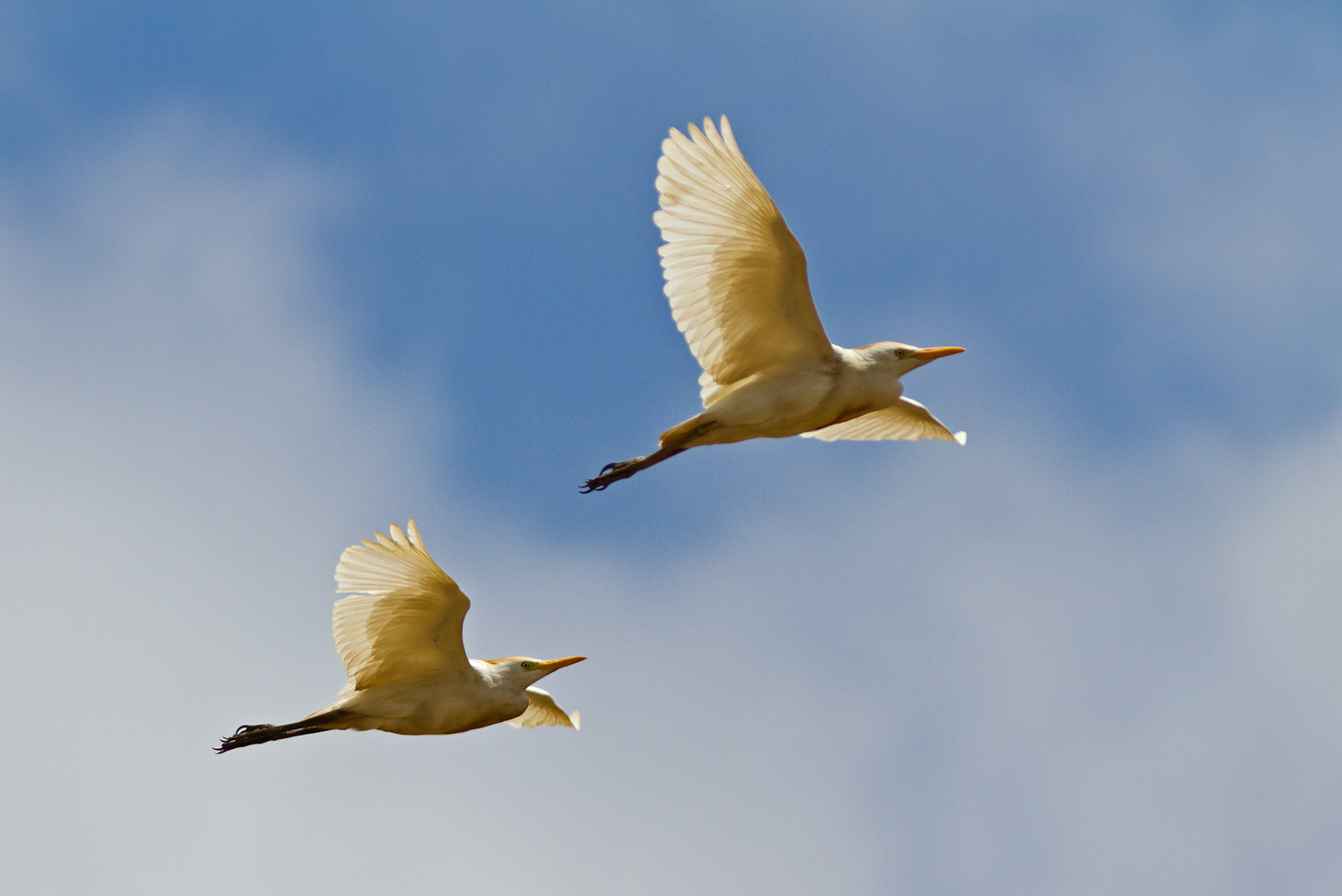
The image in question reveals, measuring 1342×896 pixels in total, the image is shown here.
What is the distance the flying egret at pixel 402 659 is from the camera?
47.9ft

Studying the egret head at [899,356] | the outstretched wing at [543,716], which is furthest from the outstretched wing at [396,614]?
the egret head at [899,356]

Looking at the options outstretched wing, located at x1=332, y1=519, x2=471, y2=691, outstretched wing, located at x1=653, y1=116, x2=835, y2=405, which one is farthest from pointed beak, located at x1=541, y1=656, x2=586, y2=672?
outstretched wing, located at x1=653, y1=116, x2=835, y2=405

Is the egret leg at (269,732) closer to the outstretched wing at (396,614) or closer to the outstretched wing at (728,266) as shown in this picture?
the outstretched wing at (396,614)

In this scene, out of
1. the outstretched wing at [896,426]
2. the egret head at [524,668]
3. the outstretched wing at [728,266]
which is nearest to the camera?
the outstretched wing at [728,266]

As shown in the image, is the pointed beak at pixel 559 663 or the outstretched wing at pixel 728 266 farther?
the pointed beak at pixel 559 663

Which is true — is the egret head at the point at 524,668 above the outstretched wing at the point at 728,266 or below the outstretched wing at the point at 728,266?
below

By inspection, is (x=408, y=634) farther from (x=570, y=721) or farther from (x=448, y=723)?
(x=570, y=721)

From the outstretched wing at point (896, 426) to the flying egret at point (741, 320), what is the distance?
7.27 ft

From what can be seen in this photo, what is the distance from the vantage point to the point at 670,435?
49.4 ft

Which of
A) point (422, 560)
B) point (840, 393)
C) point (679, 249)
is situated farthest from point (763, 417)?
point (422, 560)

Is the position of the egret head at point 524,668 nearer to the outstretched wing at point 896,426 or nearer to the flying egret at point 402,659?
the flying egret at point 402,659

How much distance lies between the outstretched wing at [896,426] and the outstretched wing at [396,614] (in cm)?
513

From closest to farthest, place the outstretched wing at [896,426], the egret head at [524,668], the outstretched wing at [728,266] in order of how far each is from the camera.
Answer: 1. the outstretched wing at [728,266]
2. the egret head at [524,668]
3. the outstretched wing at [896,426]

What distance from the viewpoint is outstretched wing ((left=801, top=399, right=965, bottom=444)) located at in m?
18.1
